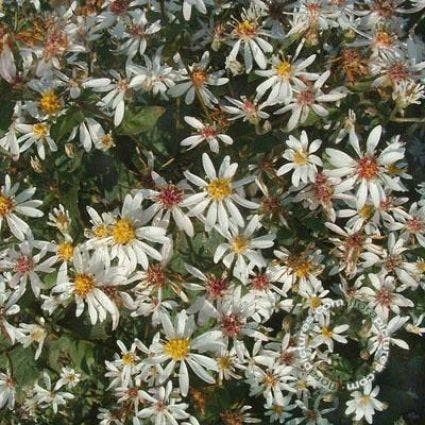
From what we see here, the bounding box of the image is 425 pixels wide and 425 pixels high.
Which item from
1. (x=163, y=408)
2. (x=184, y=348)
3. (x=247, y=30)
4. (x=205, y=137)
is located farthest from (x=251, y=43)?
(x=163, y=408)

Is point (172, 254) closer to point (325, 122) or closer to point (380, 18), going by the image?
point (325, 122)

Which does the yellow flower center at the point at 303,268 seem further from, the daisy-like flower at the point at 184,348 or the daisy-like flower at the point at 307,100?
the daisy-like flower at the point at 307,100

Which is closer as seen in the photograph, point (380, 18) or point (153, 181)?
point (153, 181)

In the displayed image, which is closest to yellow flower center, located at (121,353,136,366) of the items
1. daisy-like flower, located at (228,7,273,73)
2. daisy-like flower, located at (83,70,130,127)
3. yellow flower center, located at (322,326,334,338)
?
yellow flower center, located at (322,326,334,338)

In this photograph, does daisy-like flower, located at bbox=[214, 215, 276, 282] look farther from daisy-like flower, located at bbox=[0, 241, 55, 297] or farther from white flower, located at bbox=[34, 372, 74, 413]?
white flower, located at bbox=[34, 372, 74, 413]

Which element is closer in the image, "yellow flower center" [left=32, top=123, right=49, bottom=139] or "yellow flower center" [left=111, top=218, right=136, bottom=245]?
"yellow flower center" [left=111, top=218, right=136, bottom=245]

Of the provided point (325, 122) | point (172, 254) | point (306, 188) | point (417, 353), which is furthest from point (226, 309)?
point (417, 353)
